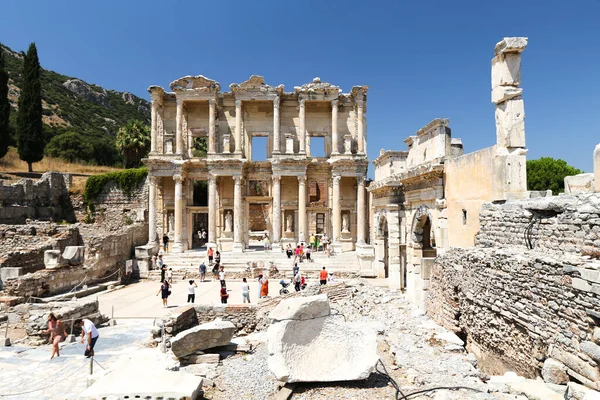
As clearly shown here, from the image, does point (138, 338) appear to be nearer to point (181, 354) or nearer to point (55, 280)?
point (181, 354)

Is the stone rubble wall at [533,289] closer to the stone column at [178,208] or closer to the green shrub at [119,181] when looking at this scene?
the stone column at [178,208]

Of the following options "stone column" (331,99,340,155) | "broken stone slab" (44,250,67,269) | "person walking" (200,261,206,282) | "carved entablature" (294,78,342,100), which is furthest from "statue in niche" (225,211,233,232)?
"broken stone slab" (44,250,67,269)

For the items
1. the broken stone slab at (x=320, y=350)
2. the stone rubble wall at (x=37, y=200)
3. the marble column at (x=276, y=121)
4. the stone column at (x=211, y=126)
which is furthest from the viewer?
the stone rubble wall at (x=37, y=200)

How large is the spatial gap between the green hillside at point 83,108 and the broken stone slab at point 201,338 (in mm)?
47528

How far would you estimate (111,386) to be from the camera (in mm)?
6242

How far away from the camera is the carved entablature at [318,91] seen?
91.6 feet

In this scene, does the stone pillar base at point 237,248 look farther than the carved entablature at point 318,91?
No

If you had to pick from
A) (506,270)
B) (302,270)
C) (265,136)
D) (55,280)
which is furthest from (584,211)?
(265,136)

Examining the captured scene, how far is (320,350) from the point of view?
7.13 metres

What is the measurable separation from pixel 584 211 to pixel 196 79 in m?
25.7

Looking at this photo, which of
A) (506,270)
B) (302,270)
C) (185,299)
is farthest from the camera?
(302,270)

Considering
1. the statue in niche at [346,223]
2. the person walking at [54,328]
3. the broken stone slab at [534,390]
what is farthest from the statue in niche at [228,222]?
the broken stone slab at [534,390]

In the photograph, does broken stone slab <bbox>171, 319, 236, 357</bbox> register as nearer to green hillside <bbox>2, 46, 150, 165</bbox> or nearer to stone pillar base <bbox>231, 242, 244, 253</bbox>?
stone pillar base <bbox>231, 242, 244, 253</bbox>

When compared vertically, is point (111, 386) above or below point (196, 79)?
below
